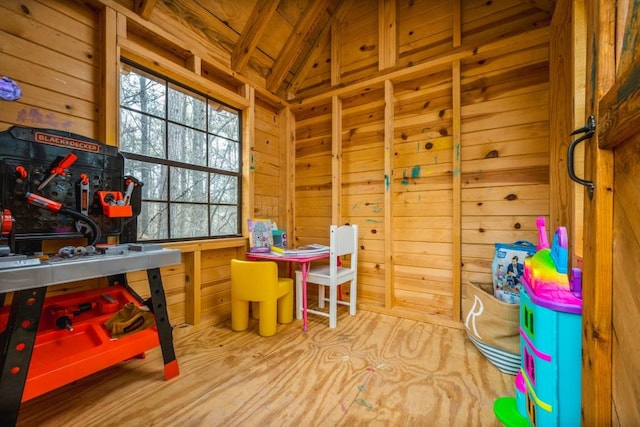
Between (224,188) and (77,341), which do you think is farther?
(224,188)

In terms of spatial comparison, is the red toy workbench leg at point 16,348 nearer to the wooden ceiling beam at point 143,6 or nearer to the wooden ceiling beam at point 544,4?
the wooden ceiling beam at point 143,6

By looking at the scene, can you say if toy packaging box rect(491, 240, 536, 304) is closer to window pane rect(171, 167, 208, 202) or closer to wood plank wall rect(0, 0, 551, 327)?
wood plank wall rect(0, 0, 551, 327)

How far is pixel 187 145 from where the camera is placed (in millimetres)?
2189

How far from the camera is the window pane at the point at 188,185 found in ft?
6.87

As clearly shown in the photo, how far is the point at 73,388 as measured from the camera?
138 cm

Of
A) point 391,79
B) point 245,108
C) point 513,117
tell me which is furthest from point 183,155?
point 513,117

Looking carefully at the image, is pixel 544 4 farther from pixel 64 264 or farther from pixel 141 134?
pixel 64 264

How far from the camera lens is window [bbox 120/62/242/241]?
189cm

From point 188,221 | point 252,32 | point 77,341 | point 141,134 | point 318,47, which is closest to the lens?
point 77,341

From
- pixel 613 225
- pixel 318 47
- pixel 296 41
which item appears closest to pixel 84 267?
pixel 613 225

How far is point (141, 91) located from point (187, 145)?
457 mm

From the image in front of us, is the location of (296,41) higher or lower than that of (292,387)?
higher

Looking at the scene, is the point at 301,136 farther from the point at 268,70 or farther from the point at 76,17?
the point at 76,17

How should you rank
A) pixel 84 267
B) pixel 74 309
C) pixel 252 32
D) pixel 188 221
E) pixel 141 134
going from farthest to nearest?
pixel 252 32
pixel 188 221
pixel 141 134
pixel 74 309
pixel 84 267
